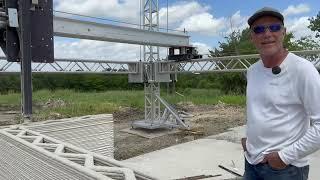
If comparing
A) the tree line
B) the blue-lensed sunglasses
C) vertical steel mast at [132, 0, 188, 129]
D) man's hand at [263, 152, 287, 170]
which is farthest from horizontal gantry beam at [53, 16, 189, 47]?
the tree line

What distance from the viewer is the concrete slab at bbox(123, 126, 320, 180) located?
8.81 metres

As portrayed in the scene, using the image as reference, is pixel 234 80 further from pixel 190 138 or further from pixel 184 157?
pixel 184 157

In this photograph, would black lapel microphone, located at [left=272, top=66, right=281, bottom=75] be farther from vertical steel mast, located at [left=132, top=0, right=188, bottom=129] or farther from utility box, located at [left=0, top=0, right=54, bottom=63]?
vertical steel mast, located at [left=132, top=0, right=188, bottom=129]

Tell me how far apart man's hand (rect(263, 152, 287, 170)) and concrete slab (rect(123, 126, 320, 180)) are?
5.70 meters

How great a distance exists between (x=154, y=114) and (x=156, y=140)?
2627mm

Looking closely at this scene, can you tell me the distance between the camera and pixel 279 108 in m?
2.29

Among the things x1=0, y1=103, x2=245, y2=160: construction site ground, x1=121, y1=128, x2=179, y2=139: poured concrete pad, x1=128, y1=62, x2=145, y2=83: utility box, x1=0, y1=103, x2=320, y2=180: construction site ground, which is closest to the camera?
x1=0, y1=103, x2=320, y2=180: construction site ground

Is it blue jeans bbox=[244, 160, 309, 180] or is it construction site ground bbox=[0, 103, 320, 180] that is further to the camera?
construction site ground bbox=[0, 103, 320, 180]

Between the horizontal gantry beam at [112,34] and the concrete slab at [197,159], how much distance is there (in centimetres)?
379

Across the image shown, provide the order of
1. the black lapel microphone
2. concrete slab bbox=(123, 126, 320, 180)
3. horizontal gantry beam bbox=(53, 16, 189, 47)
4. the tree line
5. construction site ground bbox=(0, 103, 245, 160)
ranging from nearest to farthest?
the black lapel microphone
concrete slab bbox=(123, 126, 320, 180)
horizontal gantry beam bbox=(53, 16, 189, 47)
construction site ground bbox=(0, 103, 245, 160)
the tree line

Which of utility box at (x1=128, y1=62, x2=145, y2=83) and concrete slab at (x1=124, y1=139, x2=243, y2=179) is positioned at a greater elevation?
utility box at (x1=128, y1=62, x2=145, y2=83)

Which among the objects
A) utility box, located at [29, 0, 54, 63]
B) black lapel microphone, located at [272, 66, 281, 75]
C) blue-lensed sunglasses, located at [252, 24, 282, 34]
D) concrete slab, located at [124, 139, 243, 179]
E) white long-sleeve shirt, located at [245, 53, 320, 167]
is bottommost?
concrete slab, located at [124, 139, 243, 179]

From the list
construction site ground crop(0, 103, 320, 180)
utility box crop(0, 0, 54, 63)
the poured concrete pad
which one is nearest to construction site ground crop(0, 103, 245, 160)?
construction site ground crop(0, 103, 320, 180)

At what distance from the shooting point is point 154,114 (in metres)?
16.0
